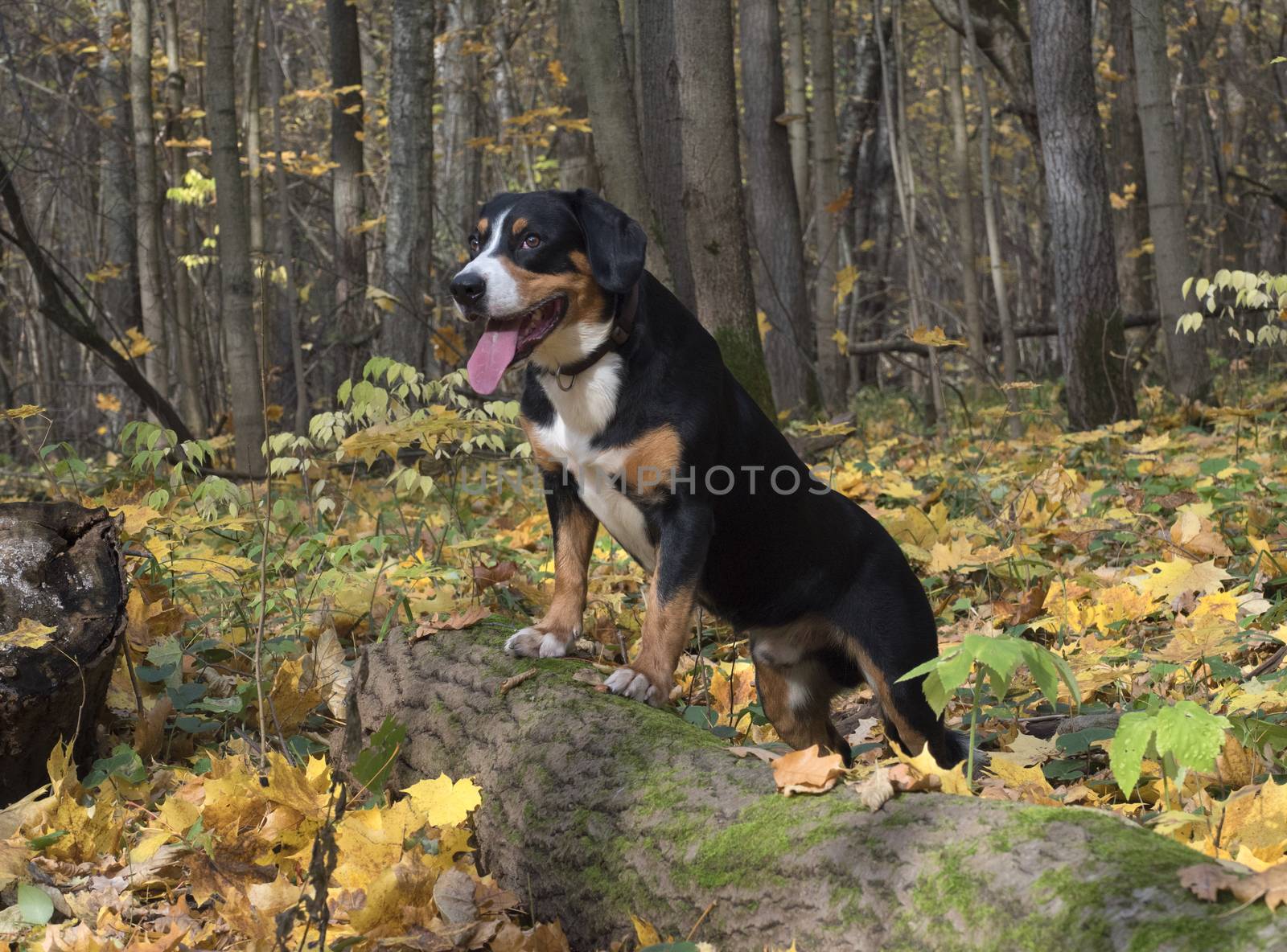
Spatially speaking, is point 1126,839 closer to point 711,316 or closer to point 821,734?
point 821,734

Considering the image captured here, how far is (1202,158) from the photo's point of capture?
2152cm

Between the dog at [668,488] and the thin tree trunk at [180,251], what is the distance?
812 centimetres

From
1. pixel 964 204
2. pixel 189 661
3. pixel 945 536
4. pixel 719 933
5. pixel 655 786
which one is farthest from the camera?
pixel 964 204

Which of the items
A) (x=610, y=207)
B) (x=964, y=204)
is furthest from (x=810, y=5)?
(x=610, y=207)

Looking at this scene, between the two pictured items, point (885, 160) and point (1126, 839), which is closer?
point (1126, 839)

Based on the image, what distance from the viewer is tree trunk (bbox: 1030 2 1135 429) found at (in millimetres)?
8477

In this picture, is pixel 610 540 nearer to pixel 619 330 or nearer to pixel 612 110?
pixel 612 110

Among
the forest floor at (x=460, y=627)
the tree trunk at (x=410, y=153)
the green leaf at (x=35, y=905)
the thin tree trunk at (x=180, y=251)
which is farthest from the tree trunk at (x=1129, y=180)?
the green leaf at (x=35, y=905)

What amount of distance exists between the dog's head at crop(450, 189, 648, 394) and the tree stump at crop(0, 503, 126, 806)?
3.57 ft

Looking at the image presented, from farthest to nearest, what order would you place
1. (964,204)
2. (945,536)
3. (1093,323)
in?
(964,204)
(1093,323)
(945,536)

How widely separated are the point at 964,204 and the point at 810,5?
2.40 metres

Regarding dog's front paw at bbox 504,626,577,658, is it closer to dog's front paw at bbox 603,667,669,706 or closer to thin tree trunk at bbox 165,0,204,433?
dog's front paw at bbox 603,667,669,706

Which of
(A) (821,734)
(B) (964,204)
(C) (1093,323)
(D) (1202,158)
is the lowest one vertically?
(A) (821,734)

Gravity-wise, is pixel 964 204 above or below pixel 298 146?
below
